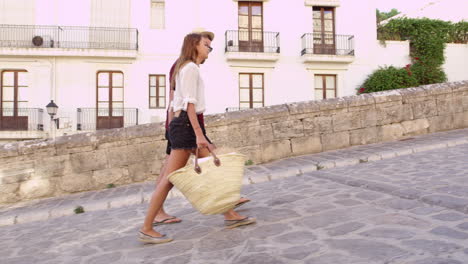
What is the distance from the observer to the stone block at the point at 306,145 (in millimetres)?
6480

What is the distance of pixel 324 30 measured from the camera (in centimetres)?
1820

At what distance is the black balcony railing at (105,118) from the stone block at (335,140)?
1107cm

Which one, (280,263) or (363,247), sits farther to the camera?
(363,247)

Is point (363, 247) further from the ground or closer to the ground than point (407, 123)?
closer to the ground

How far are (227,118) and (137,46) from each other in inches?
454

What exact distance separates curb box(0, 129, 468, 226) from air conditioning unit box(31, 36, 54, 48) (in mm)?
12975

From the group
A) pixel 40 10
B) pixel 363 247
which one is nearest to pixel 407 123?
pixel 363 247

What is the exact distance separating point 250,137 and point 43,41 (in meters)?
13.9

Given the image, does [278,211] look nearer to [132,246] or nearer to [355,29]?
[132,246]

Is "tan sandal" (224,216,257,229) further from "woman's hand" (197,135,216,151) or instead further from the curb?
the curb

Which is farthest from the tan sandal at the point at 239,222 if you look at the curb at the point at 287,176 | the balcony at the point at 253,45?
the balcony at the point at 253,45

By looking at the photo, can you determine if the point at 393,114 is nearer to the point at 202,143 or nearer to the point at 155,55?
the point at 202,143

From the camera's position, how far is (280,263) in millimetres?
2082

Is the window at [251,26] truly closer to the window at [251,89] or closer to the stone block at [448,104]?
the window at [251,89]
